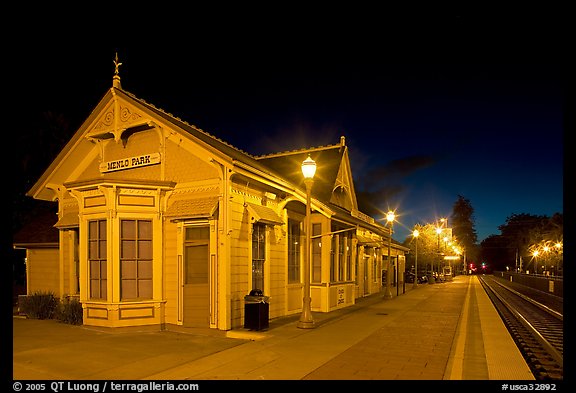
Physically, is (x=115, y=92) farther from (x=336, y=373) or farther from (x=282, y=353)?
(x=336, y=373)

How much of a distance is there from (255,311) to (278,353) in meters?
2.54

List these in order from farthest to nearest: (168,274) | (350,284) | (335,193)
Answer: (335,193), (350,284), (168,274)

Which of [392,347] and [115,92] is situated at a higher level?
[115,92]

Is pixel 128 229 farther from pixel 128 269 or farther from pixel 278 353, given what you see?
pixel 278 353

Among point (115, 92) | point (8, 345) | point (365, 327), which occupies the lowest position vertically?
point (365, 327)

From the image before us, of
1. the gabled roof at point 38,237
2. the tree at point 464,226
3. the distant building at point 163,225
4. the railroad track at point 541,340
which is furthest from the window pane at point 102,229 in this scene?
the tree at point 464,226

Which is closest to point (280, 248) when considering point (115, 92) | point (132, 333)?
point (132, 333)

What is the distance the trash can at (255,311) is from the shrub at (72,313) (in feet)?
16.8

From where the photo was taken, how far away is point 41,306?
45.6ft

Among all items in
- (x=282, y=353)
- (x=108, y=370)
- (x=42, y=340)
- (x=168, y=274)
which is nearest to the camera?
(x=108, y=370)

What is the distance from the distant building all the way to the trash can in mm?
381

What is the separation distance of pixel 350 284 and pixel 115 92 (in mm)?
12348

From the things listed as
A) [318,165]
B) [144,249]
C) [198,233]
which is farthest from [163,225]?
[318,165]

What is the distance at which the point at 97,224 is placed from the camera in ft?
39.2
